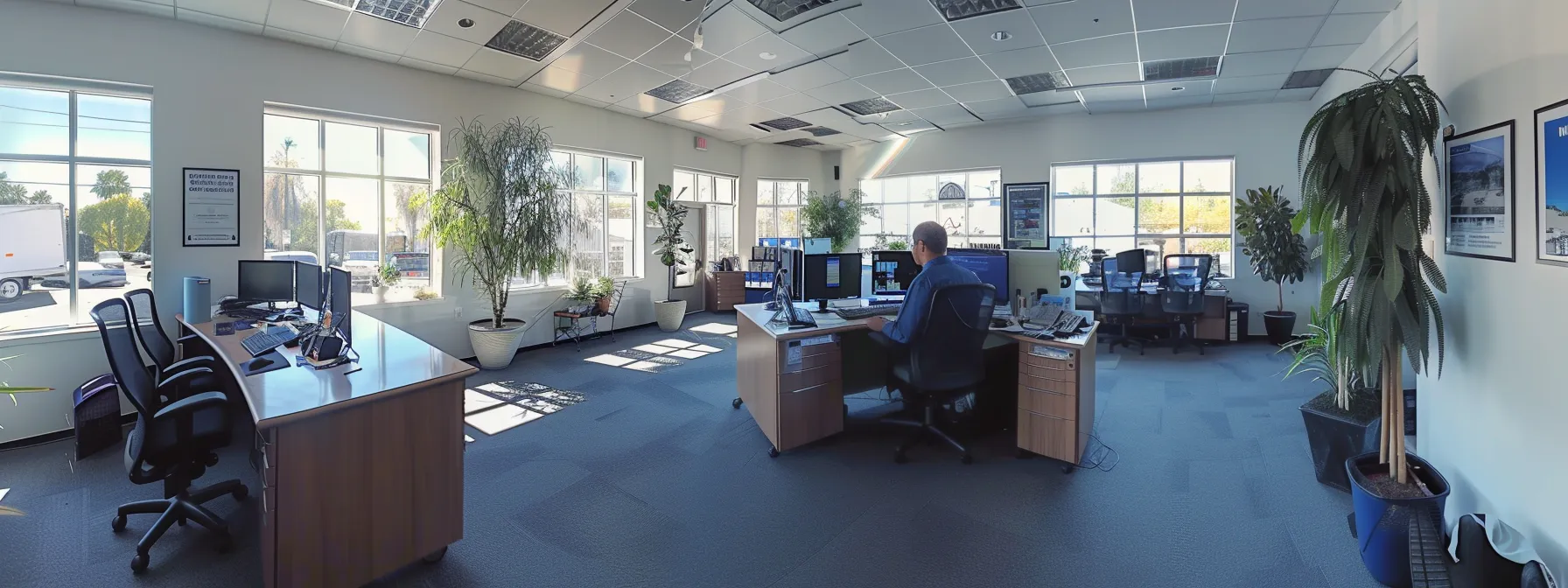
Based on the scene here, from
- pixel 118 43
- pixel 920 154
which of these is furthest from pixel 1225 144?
pixel 118 43

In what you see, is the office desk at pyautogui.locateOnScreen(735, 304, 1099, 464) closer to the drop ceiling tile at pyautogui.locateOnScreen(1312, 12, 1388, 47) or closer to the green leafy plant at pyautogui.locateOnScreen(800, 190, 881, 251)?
the drop ceiling tile at pyautogui.locateOnScreen(1312, 12, 1388, 47)

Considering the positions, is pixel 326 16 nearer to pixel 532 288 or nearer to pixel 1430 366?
pixel 532 288

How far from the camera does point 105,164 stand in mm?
4035

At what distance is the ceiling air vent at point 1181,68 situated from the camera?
217 inches

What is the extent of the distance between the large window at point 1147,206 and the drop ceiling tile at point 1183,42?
271cm

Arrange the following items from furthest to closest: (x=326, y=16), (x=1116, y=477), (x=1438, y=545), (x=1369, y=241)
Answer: (x=326, y=16), (x=1116, y=477), (x=1369, y=241), (x=1438, y=545)

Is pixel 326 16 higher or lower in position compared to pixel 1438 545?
higher

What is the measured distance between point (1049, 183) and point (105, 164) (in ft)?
30.2

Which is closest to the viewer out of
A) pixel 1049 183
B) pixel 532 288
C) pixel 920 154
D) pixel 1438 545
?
pixel 1438 545

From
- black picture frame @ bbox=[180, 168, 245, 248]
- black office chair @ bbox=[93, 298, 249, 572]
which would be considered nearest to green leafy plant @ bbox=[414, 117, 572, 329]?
black picture frame @ bbox=[180, 168, 245, 248]

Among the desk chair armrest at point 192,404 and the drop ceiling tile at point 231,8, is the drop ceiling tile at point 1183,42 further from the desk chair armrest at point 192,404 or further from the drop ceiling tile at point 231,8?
the drop ceiling tile at point 231,8

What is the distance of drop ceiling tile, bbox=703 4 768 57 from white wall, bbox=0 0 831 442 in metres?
2.44

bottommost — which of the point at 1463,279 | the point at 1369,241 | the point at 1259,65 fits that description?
the point at 1463,279

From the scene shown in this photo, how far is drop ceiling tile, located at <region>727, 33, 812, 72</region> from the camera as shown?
5004mm
